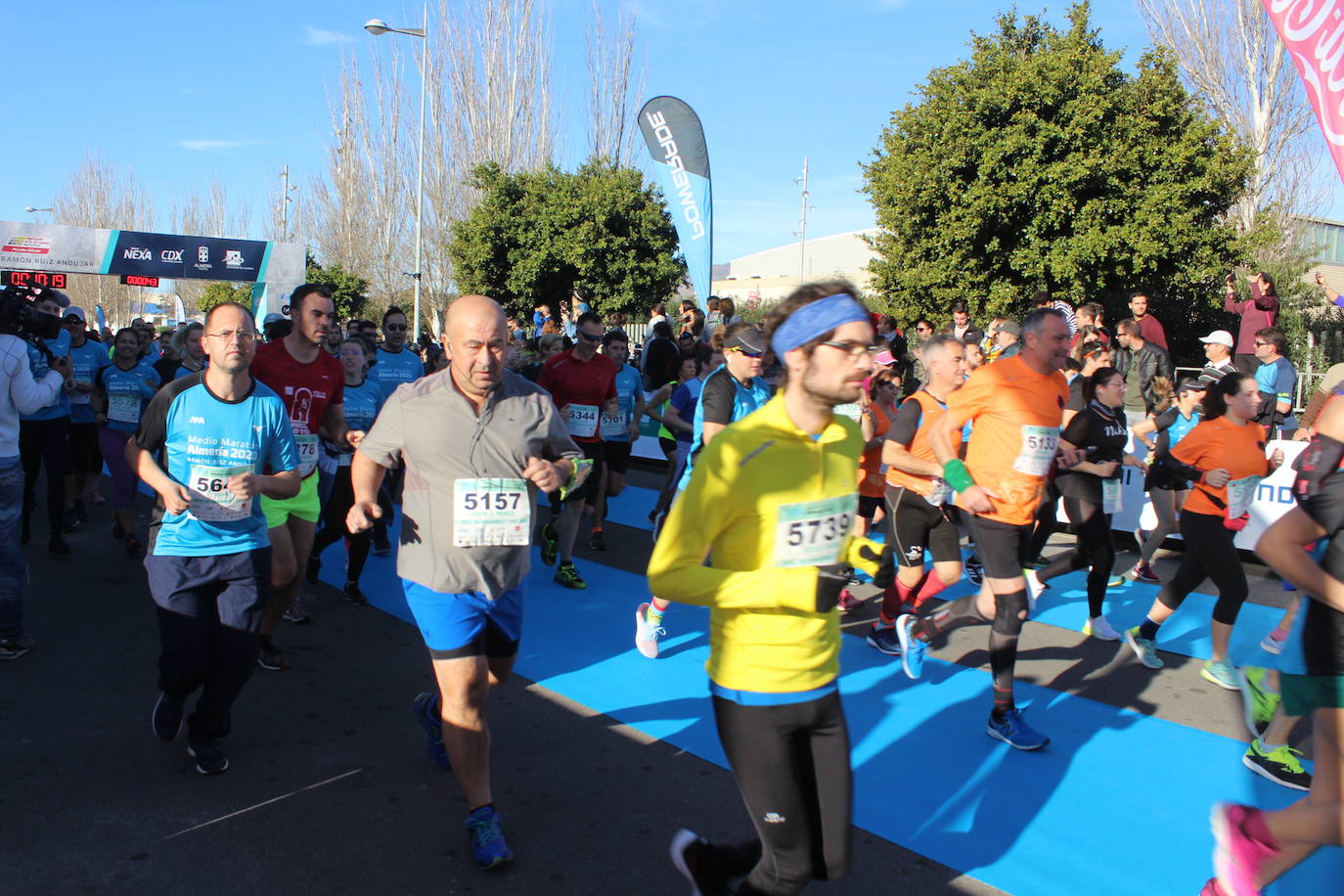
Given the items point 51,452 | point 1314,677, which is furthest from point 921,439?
point 51,452

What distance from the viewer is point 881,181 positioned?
18.6 metres

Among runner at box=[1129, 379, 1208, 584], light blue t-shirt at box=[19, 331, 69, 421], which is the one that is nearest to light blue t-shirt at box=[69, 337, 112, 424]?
light blue t-shirt at box=[19, 331, 69, 421]

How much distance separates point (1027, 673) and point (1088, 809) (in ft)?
5.86

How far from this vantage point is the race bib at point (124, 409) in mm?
8891

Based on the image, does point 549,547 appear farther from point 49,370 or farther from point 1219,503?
point 1219,503

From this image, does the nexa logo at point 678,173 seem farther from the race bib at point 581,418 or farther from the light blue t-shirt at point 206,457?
the light blue t-shirt at point 206,457

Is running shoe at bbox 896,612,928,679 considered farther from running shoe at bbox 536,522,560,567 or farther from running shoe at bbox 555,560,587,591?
running shoe at bbox 536,522,560,567


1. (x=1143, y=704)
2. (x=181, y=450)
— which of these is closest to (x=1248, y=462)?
(x=1143, y=704)

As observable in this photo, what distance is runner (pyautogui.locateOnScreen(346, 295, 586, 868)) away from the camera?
11.5ft

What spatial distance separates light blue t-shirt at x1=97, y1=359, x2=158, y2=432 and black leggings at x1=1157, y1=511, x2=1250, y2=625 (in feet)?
26.9

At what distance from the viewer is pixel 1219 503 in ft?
18.3

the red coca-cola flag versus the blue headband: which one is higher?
the red coca-cola flag

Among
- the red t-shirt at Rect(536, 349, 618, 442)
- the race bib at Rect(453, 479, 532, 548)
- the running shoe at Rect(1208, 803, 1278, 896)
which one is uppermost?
the red t-shirt at Rect(536, 349, 618, 442)

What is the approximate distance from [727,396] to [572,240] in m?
18.4
